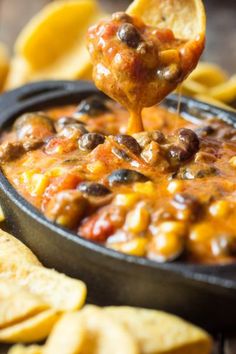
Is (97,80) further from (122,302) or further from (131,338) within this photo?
(131,338)

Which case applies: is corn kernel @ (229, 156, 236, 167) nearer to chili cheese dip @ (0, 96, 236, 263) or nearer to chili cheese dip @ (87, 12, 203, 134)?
chili cheese dip @ (0, 96, 236, 263)

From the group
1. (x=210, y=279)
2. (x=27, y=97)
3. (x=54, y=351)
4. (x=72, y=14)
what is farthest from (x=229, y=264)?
(x=72, y=14)

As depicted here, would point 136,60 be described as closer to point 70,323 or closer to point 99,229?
point 99,229

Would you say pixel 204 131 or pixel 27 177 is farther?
pixel 204 131

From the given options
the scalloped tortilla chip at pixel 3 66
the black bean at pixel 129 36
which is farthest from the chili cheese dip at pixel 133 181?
the scalloped tortilla chip at pixel 3 66

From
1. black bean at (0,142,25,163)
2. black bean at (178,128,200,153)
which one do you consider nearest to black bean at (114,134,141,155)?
black bean at (178,128,200,153)

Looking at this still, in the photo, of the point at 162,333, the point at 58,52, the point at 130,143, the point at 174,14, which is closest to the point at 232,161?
the point at 130,143

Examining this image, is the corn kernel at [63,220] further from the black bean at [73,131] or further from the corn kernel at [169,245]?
the black bean at [73,131]
